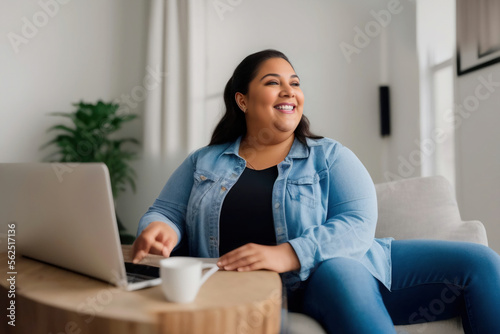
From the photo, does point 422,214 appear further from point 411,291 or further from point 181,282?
point 181,282

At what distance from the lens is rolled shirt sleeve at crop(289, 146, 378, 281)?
993 millimetres

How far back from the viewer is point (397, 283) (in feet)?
3.70

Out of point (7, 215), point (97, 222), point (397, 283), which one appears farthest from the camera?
point (397, 283)

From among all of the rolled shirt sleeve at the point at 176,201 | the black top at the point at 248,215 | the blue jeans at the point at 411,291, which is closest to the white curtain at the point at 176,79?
the rolled shirt sleeve at the point at 176,201

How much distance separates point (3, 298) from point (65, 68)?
3.05 meters

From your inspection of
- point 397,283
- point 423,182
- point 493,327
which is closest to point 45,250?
point 397,283

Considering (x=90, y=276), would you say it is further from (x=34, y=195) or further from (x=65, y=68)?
(x=65, y=68)

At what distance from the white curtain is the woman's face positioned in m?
2.02

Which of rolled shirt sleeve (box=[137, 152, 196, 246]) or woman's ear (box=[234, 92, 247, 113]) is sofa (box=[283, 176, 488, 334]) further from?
rolled shirt sleeve (box=[137, 152, 196, 246])

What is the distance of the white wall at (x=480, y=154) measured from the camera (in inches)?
83.3

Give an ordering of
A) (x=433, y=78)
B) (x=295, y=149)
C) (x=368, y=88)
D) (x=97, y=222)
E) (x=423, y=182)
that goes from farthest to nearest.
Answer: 1. (x=368, y=88)
2. (x=433, y=78)
3. (x=423, y=182)
4. (x=295, y=149)
5. (x=97, y=222)

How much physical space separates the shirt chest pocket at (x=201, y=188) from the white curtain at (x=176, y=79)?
208 cm

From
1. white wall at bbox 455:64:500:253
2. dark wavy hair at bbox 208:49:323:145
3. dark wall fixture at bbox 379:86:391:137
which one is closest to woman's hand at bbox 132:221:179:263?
dark wavy hair at bbox 208:49:323:145

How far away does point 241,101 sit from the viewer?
4.97 feet
